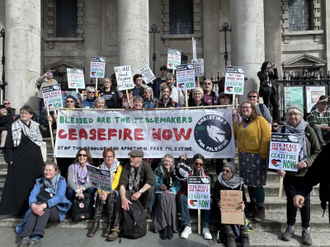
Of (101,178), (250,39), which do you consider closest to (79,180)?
(101,178)

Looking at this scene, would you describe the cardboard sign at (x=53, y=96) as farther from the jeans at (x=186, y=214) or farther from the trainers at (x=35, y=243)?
the jeans at (x=186, y=214)

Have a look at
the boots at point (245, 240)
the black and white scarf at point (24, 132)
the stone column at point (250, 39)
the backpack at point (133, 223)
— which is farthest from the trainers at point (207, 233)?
the stone column at point (250, 39)

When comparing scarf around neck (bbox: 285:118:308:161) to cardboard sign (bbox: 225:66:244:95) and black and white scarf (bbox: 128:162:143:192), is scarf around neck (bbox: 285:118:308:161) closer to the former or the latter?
cardboard sign (bbox: 225:66:244:95)

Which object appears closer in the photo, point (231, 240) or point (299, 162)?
point (231, 240)

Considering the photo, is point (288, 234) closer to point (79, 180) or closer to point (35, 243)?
point (79, 180)

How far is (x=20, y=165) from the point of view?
5.76 meters

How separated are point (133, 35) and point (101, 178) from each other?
22.3ft

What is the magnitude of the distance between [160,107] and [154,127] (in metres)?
0.55

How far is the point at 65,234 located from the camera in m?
5.15

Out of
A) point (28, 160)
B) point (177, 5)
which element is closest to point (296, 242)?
point (28, 160)

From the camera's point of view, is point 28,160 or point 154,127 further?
point 154,127

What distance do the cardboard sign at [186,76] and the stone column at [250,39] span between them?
3.94 meters

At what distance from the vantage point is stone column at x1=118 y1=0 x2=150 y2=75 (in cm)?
1035

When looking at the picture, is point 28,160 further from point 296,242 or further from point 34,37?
point 34,37
